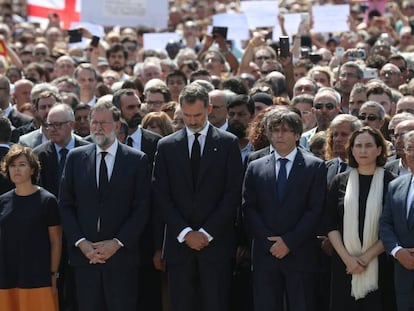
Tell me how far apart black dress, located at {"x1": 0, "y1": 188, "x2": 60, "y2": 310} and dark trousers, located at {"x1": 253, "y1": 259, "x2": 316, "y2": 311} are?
190 cm

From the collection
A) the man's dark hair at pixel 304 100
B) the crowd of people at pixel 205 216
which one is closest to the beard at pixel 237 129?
the crowd of people at pixel 205 216

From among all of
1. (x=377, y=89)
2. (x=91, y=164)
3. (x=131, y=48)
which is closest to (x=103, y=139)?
A: (x=91, y=164)

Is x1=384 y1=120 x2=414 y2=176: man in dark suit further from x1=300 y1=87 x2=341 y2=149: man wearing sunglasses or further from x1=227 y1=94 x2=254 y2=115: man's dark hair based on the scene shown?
x1=227 y1=94 x2=254 y2=115: man's dark hair

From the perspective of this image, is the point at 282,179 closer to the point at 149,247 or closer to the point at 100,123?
the point at 149,247

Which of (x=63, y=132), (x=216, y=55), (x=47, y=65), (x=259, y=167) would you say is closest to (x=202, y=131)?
(x=259, y=167)

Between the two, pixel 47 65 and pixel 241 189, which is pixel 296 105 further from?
pixel 47 65

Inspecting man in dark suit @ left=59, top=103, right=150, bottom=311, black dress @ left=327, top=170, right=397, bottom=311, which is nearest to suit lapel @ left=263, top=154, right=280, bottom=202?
black dress @ left=327, top=170, right=397, bottom=311

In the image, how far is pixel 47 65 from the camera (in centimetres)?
1842

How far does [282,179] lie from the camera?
395 inches

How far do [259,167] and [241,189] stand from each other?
27 cm

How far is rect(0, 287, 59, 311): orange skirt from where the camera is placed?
1023 cm

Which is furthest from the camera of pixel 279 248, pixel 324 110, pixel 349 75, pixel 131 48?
pixel 131 48

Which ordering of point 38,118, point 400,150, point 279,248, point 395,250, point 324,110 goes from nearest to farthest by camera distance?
point 395,250, point 279,248, point 400,150, point 324,110, point 38,118

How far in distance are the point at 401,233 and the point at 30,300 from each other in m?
3.32
